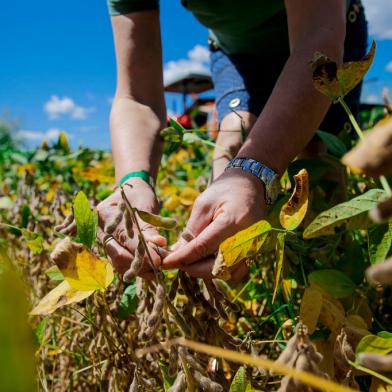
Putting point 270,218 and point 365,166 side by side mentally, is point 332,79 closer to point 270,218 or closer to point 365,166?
point 270,218

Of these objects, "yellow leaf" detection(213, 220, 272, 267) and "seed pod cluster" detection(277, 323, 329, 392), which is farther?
"yellow leaf" detection(213, 220, 272, 267)

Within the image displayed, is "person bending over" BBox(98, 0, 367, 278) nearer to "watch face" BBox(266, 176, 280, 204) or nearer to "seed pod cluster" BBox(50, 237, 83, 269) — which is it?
"watch face" BBox(266, 176, 280, 204)

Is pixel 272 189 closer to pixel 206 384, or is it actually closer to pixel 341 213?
pixel 341 213

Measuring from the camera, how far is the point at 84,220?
2.17 ft

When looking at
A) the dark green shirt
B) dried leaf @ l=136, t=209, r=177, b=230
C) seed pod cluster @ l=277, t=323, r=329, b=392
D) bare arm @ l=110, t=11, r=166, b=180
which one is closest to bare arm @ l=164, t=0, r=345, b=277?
dried leaf @ l=136, t=209, r=177, b=230

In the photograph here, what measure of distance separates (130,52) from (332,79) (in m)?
0.79

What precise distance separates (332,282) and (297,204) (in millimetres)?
166

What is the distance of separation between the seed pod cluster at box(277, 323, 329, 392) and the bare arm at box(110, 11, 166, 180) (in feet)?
2.74

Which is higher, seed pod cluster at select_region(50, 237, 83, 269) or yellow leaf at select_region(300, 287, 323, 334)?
seed pod cluster at select_region(50, 237, 83, 269)

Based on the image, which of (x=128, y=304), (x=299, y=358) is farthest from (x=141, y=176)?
(x=299, y=358)

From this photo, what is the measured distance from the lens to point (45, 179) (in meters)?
2.33

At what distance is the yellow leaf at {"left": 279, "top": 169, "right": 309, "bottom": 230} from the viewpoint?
63 centimetres

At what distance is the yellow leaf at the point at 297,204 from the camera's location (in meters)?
0.63

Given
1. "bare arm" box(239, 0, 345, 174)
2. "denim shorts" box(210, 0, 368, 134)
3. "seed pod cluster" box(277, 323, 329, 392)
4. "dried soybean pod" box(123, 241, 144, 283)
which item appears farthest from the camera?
"denim shorts" box(210, 0, 368, 134)
